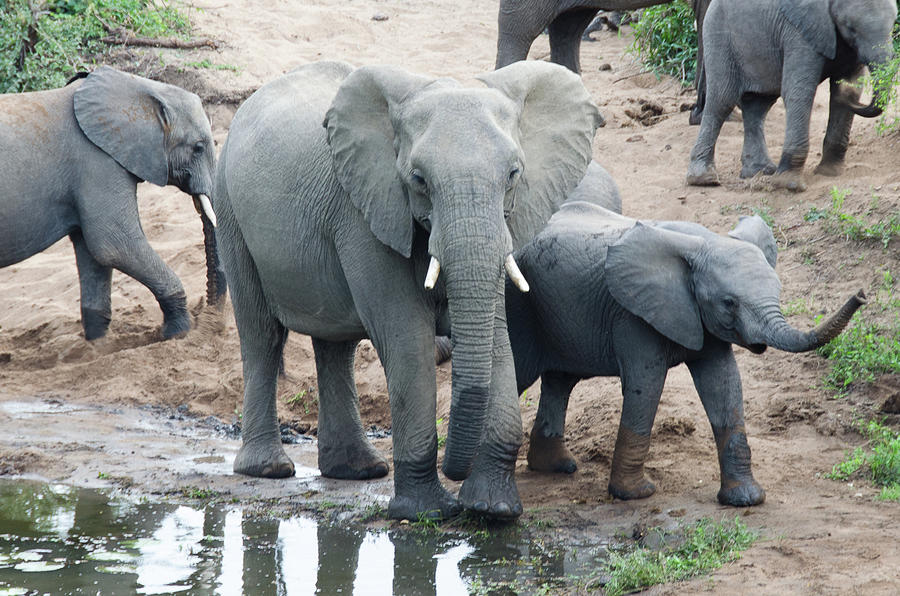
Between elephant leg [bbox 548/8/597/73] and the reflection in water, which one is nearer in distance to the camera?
the reflection in water

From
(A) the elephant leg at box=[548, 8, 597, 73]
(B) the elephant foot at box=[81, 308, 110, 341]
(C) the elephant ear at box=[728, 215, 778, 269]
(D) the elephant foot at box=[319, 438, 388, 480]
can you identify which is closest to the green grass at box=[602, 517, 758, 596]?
(C) the elephant ear at box=[728, 215, 778, 269]

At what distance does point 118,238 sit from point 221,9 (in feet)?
20.9

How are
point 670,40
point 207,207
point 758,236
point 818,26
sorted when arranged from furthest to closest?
point 670,40 < point 207,207 < point 818,26 < point 758,236

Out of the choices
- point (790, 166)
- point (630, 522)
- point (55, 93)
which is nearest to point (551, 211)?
point (630, 522)

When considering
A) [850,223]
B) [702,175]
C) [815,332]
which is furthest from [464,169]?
[702,175]

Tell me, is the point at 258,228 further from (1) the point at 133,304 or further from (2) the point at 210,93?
(2) the point at 210,93

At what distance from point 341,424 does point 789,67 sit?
4006 mm

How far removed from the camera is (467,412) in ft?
15.9

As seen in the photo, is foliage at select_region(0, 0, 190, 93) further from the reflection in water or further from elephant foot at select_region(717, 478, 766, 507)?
elephant foot at select_region(717, 478, 766, 507)

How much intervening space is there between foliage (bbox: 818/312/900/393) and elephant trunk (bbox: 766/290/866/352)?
1.63m

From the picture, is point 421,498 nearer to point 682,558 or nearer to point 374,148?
point 682,558

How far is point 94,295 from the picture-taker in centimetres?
882

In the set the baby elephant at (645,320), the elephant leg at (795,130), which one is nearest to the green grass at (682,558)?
the baby elephant at (645,320)

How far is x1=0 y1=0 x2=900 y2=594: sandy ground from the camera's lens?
5250 mm
